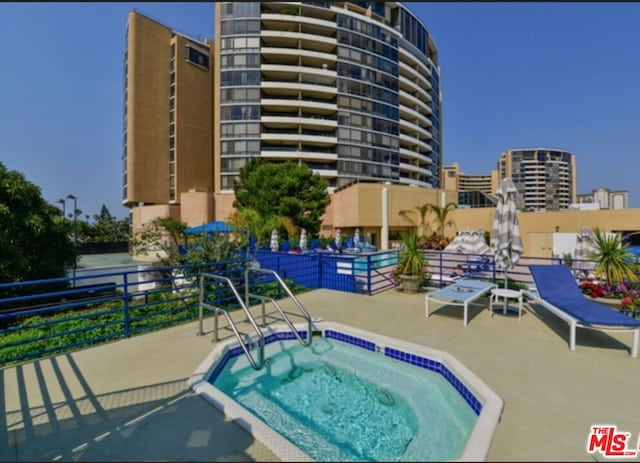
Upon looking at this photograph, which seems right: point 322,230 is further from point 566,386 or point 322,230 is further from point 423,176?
point 566,386

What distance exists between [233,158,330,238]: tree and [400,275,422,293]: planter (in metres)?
15.2

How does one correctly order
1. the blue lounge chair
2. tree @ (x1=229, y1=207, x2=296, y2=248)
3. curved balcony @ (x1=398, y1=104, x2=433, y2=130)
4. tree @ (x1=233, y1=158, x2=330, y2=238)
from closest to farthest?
the blue lounge chair
tree @ (x1=229, y1=207, x2=296, y2=248)
tree @ (x1=233, y1=158, x2=330, y2=238)
curved balcony @ (x1=398, y1=104, x2=433, y2=130)

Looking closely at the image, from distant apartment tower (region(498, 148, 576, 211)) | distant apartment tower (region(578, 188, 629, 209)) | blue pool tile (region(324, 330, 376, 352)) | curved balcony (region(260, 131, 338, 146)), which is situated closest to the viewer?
blue pool tile (region(324, 330, 376, 352))

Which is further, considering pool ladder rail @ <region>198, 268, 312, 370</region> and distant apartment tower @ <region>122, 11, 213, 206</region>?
distant apartment tower @ <region>122, 11, 213, 206</region>

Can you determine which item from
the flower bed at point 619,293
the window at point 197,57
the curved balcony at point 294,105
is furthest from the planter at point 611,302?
the window at point 197,57

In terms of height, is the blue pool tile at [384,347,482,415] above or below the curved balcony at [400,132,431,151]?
below

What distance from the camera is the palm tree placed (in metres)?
6.92

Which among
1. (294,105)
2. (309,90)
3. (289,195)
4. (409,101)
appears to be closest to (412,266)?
(289,195)

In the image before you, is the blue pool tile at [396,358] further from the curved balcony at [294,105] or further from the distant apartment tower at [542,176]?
the distant apartment tower at [542,176]

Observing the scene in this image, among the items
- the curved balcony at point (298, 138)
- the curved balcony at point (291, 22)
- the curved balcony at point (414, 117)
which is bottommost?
the curved balcony at point (298, 138)

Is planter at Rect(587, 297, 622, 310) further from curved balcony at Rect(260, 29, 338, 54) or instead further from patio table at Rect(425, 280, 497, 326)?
curved balcony at Rect(260, 29, 338, 54)

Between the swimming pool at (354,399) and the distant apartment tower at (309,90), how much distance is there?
3069 cm

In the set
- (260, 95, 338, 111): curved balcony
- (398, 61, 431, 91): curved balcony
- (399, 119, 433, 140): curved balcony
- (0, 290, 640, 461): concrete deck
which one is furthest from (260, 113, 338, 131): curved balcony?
(0, 290, 640, 461): concrete deck

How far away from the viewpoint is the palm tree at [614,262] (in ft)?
22.7
